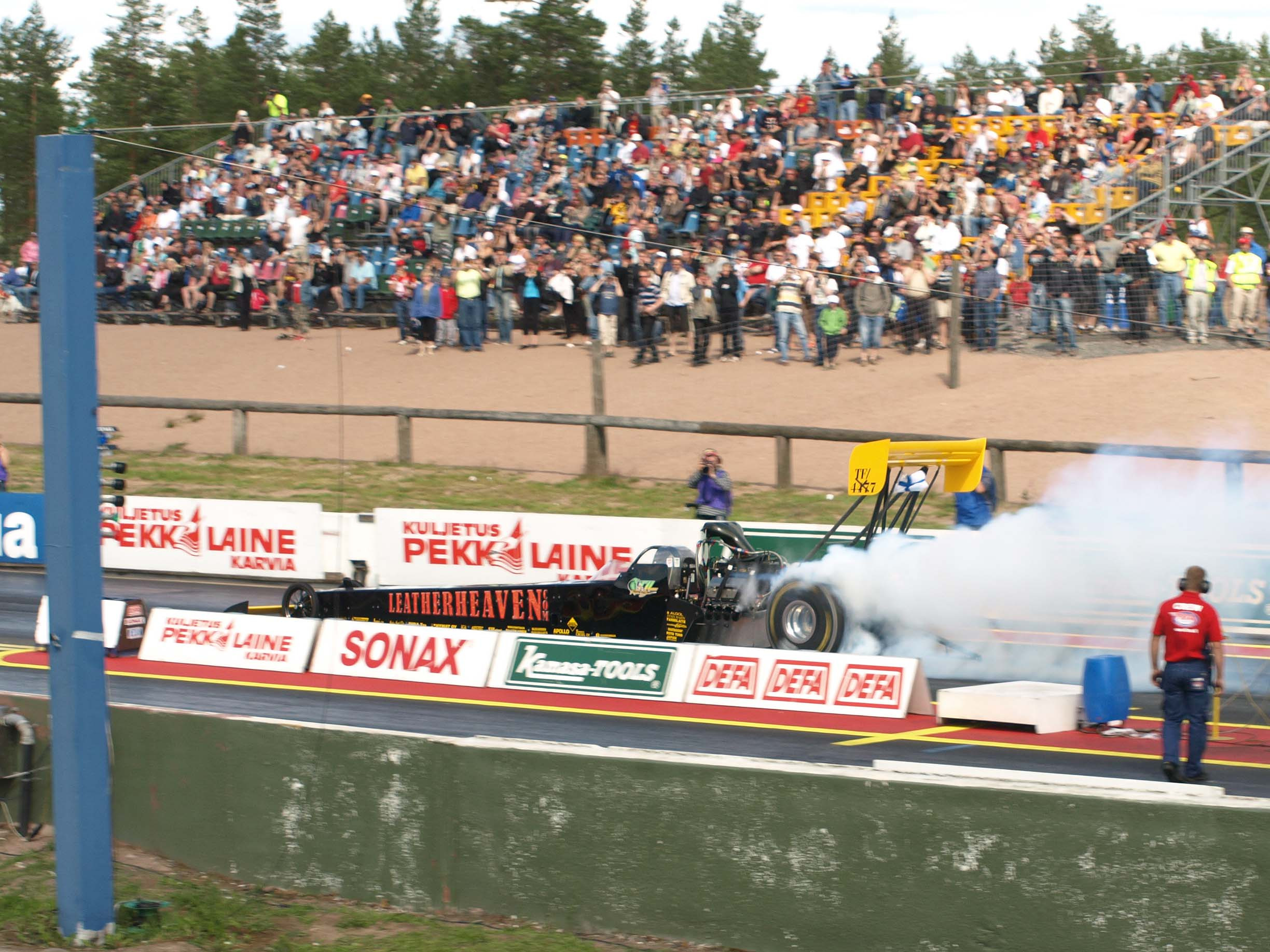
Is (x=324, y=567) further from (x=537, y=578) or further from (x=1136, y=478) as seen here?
(x=1136, y=478)

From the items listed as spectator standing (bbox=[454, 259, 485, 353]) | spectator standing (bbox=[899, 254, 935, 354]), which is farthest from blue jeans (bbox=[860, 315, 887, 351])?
spectator standing (bbox=[454, 259, 485, 353])

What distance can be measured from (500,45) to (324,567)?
54.8 metres

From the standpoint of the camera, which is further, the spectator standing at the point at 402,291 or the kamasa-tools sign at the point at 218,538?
the spectator standing at the point at 402,291

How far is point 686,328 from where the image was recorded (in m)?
23.2

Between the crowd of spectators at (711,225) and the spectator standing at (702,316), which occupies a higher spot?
the crowd of spectators at (711,225)

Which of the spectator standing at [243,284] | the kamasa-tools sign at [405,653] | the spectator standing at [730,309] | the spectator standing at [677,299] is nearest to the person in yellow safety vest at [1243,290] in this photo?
the spectator standing at [730,309]

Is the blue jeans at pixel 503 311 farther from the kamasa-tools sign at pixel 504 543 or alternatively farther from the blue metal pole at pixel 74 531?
the blue metal pole at pixel 74 531

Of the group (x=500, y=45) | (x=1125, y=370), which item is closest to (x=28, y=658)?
(x=1125, y=370)

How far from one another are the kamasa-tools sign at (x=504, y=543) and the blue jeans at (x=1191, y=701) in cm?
770

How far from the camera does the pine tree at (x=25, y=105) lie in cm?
5022

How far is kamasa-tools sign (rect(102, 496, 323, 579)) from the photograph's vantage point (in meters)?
19.5

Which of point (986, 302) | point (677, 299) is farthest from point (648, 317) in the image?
point (986, 302)

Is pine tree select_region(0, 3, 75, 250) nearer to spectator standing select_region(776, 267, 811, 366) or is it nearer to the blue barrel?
spectator standing select_region(776, 267, 811, 366)

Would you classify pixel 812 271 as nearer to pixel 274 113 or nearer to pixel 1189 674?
pixel 1189 674
